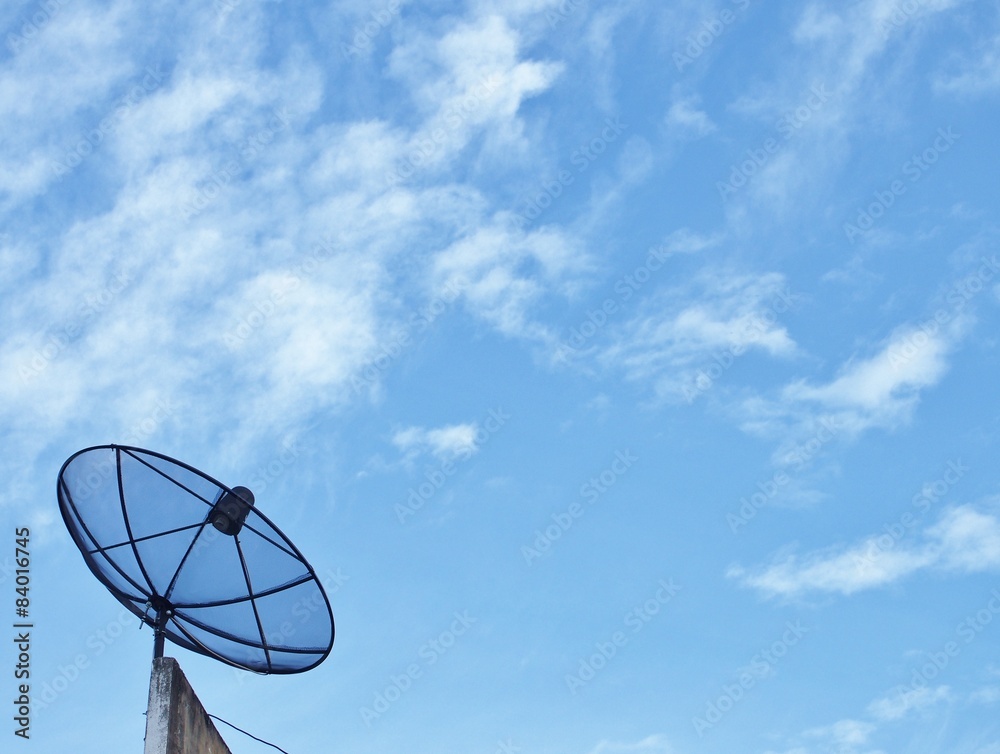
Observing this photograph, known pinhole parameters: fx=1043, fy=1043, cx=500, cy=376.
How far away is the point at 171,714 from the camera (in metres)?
8.34

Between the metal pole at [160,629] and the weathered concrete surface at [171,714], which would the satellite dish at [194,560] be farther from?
the weathered concrete surface at [171,714]

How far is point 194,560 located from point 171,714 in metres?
1.49

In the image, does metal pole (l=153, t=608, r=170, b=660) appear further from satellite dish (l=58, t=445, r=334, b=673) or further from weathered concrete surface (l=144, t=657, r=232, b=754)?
weathered concrete surface (l=144, t=657, r=232, b=754)

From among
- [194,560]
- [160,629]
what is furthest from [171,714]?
[194,560]

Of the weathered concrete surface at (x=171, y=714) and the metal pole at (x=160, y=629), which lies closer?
the weathered concrete surface at (x=171, y=714)

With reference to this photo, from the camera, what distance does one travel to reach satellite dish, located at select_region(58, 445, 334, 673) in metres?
9.00

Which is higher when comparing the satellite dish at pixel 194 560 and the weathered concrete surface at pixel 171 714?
the satellite dish at pixel 194 560

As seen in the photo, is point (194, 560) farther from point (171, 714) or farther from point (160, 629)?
point (171, 714)

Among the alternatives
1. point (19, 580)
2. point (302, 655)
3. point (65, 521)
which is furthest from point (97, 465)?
point (19, 580)

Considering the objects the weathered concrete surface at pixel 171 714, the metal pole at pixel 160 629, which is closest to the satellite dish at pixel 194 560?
the metal pole at pixel 160 629

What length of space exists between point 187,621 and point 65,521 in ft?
4.60

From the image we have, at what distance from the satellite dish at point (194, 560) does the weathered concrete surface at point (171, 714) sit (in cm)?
42

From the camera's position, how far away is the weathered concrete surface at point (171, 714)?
824cm

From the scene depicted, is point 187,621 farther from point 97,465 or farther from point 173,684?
point 97,465
